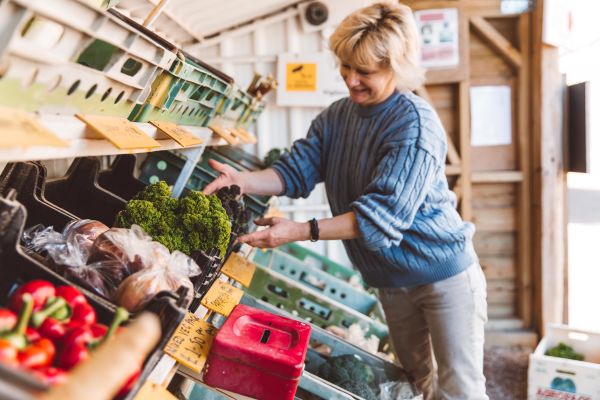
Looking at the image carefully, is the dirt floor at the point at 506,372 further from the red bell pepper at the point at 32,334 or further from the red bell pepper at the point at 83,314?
the red bell pepper at the point at 32,334

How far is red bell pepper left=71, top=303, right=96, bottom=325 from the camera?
3.76 ft

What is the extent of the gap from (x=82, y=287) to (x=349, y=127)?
139 cm

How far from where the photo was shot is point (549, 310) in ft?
13.9

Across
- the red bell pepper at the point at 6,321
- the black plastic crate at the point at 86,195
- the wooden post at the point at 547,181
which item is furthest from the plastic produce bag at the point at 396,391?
the wooden post at the point at 547,181

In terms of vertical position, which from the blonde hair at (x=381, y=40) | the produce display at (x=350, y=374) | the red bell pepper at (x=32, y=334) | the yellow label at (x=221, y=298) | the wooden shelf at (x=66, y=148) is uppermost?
the blonde hair at (x=381, y=40)

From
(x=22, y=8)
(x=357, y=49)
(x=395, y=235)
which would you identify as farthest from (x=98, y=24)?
(x=395, y=235)

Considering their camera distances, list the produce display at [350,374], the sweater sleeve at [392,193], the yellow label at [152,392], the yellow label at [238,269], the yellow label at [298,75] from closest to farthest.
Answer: the yellow label at [152,392] → the sweater sleeve at [392,193] → the yellow label at [238,269] → the produce display at [350,374] → the yellow label at [298,75]

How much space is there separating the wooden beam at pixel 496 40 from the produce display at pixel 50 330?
3788 millimetres

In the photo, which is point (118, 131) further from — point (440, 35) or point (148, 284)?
point (440, 35)

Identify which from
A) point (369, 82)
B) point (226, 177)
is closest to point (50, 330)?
point (226, 177)

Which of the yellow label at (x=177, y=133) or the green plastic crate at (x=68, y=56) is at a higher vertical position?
the green plastic crate at (x=68, y=56)

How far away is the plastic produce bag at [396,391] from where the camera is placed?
97.7 inches

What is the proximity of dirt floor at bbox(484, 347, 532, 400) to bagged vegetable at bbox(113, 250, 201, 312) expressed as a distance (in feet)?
9.66

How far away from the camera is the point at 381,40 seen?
206 cm
